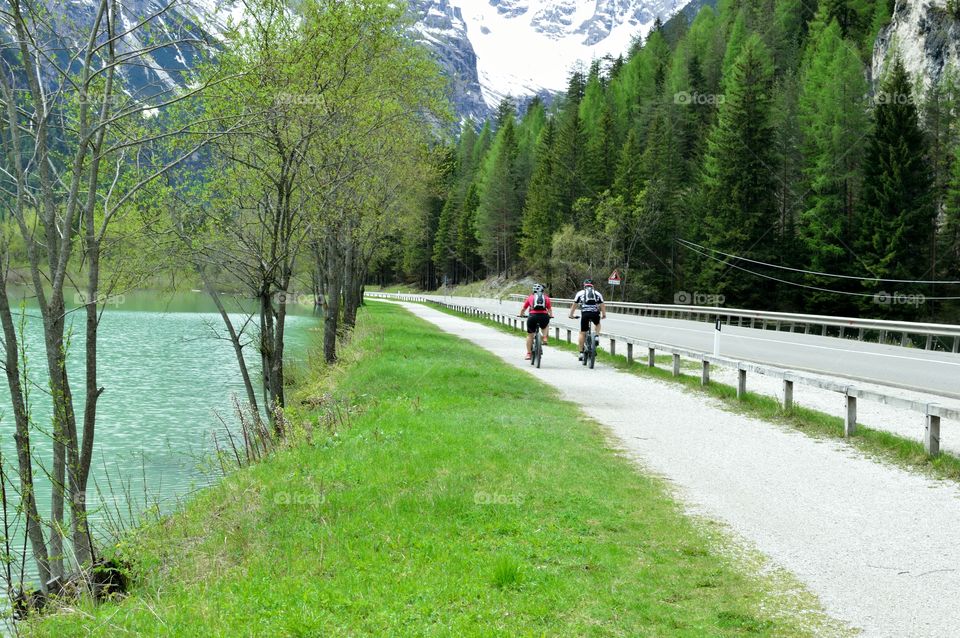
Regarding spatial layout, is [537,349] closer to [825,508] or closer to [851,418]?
[851,418]

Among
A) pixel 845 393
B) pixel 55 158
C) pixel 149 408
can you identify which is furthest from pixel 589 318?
pixel 55 158

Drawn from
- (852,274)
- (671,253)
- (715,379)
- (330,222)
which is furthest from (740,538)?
(671,253)

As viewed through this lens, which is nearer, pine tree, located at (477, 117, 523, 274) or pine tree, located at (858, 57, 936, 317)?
pine tree, located at (858, 57, 936, 317)

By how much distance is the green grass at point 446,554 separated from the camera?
15.5ft

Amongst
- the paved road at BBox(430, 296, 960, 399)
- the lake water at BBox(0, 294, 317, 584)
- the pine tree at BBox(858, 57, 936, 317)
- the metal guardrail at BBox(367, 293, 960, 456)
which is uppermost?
the pine tree at BBox(858, 57, 936, 317)

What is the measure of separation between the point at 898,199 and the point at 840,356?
31997 millimetres

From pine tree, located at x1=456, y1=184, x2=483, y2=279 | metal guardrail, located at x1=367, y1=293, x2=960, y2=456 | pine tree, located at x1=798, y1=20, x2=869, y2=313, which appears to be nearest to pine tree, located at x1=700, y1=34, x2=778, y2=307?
pine tree, located at x1=798, y1=20, x2=869, y2=313

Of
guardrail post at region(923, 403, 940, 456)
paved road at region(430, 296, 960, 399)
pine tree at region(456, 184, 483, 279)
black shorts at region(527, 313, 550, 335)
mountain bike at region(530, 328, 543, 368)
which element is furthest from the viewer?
pine tree at region(456, 184, 483, 279)

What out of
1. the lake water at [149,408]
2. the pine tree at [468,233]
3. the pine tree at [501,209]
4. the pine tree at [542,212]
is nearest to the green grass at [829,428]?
the lake water at [149,408]

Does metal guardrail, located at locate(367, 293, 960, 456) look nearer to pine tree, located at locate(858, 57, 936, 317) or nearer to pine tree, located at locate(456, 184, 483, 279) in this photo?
pine tree, located at locate(858, 57, 936, 317)

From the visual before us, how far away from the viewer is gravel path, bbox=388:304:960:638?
477cm

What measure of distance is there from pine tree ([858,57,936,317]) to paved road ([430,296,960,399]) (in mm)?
21212

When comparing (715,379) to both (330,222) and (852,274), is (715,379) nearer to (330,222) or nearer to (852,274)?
(330,222)

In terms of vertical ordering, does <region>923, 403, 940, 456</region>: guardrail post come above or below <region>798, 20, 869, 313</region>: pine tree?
below
